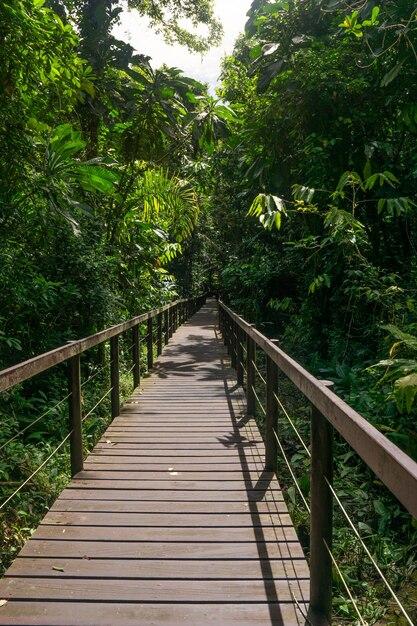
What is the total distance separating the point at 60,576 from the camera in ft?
8.51

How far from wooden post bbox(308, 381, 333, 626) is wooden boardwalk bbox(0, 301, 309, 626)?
13 centimetres

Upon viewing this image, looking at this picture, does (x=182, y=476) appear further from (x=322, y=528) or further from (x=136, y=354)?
(x=136, y=354)

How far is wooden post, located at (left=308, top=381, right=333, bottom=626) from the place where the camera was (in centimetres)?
221

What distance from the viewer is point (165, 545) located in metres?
2.93

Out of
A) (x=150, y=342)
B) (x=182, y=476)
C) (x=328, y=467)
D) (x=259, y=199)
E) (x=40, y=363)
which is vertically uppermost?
(x=259, y=199)

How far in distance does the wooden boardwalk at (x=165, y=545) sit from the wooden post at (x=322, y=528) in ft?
0.42

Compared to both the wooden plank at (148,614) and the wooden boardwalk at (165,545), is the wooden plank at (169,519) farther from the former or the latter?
the wooden plank at (148,614)

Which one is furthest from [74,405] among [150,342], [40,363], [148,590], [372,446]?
[150,342]

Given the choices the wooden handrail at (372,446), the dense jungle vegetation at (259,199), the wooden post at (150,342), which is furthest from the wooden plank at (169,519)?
the wooden post at (150,342)

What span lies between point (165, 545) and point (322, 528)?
41.5 inches

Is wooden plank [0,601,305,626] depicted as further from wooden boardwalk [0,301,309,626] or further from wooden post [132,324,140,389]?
wooden post [132,324,140,389]

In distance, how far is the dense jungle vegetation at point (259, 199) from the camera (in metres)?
4.92

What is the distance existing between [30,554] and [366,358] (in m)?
→ 5.70

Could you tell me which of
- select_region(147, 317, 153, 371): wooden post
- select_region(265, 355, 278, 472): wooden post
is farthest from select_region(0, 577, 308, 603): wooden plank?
select_region(147, 317, 153, 371): wooden post
